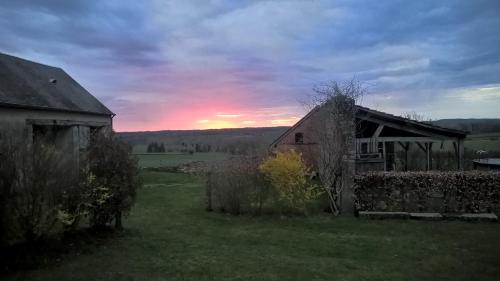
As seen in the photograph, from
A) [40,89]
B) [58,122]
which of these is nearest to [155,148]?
[40,89]

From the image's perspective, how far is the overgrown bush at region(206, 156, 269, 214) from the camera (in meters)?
12.8

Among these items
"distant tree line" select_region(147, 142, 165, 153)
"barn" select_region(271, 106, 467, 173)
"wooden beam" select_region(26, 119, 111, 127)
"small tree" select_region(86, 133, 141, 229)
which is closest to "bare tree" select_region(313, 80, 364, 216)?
"barn" select_region(271, 106, 467, 173)

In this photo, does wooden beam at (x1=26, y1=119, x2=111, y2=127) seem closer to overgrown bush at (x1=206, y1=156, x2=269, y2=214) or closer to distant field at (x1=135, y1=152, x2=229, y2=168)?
distant field at (x1=135, y1=152, x2=229, y2=168)

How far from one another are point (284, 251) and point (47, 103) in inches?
613

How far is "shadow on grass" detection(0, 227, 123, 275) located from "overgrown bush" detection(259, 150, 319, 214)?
522 centimetres

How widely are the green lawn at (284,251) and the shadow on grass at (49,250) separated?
0.12 metres

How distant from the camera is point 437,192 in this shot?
12.3 m

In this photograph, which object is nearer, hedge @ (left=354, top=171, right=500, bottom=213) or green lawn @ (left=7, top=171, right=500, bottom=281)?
green lawn @ (left=7, top=171, right=500, bottom=281)

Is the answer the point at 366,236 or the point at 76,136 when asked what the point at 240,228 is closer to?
the point at 366,236

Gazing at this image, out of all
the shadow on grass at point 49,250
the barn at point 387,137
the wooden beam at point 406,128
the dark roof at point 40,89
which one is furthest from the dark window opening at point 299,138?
the shadow on grass at point 49,250

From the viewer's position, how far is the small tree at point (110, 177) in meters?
8.88

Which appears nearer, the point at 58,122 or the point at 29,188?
the point at 29,188

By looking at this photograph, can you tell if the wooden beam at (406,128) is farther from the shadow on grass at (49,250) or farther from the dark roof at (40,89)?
the dark roof at (40,89)

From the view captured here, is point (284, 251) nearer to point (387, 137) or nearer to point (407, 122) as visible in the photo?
point (407, 122)
